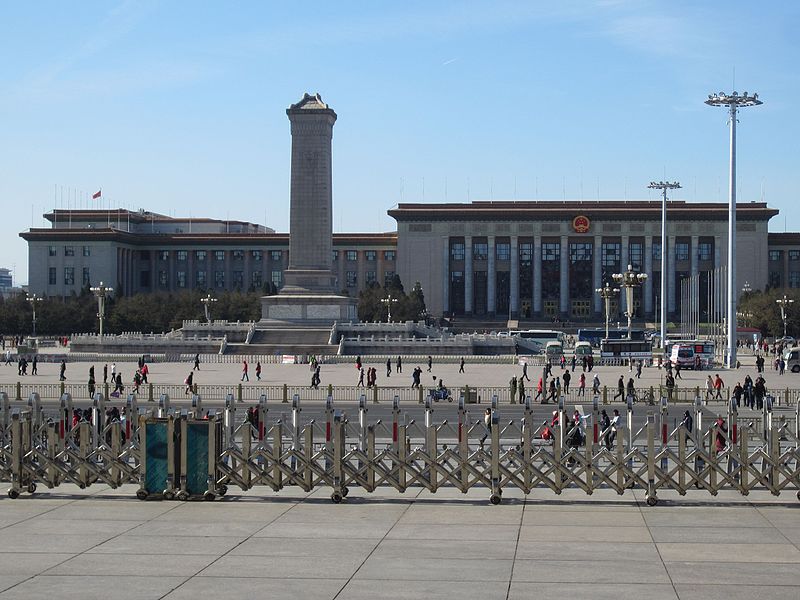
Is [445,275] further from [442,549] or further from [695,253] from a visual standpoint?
[442,549]

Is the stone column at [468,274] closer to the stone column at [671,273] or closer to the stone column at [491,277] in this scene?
the stone column at [491,277]

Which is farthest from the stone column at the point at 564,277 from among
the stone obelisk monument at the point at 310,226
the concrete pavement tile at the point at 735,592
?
the concrete pavement tile at the point at 735,592

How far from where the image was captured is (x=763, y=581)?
787 inches

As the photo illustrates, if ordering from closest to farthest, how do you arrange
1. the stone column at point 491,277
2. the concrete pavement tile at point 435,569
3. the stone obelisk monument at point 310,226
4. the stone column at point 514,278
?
the concrete pavement tile at point 435,569 < the stone obelisk monument at point 310,226 < the stone column at point 514,278 < the stone column at point 491,277

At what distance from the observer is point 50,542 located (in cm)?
2338

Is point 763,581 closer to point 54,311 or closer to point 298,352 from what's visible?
point 298,352

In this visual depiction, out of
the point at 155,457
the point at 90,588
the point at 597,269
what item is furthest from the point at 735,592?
the point at 597,269

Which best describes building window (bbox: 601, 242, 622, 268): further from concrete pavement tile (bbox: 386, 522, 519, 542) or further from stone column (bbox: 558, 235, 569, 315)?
concrete pavement tile (bbox: 386, 522, 519, 542)

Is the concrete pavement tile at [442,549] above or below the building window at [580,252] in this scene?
below

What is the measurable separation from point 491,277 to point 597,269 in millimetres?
15075

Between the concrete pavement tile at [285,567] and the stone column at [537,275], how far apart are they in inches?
6213

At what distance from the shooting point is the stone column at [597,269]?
582 feet

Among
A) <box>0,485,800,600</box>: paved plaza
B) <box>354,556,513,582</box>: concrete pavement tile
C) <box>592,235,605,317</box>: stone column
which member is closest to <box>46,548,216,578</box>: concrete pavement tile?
<box>0,485,800,600</box>: paved plaza

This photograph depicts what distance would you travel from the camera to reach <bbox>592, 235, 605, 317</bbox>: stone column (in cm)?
17738
